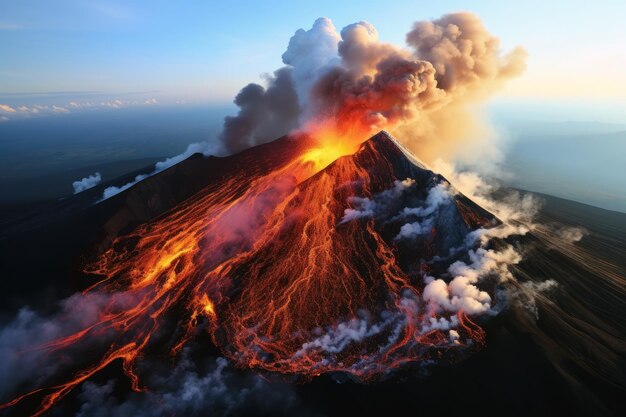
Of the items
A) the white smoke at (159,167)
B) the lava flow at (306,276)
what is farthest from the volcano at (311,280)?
the white smoke at (159,167)

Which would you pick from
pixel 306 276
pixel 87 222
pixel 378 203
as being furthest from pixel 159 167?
pixel 378 203

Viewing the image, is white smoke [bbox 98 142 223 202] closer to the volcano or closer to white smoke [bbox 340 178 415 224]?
the volcano

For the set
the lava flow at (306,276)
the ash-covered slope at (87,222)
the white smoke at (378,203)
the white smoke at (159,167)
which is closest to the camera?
the lava flow at (306,276)

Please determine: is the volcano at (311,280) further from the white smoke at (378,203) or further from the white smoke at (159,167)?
the white smoke at (159,167)

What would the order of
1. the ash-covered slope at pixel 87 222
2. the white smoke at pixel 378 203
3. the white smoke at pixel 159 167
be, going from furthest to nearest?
1. the white smoke at pixel 159 167
2. the white smoke at pixel 378 203
3. the ash-covered slope at pixel 87 222

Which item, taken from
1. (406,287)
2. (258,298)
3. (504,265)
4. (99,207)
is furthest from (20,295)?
(504,265)

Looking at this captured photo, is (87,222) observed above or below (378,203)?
Result: below

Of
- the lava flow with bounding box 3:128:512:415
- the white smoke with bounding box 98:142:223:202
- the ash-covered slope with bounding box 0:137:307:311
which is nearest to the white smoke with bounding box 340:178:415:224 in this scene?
the lava flow with bounding box 3:128:512:415

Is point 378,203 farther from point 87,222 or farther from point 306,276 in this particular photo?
point 87,222
